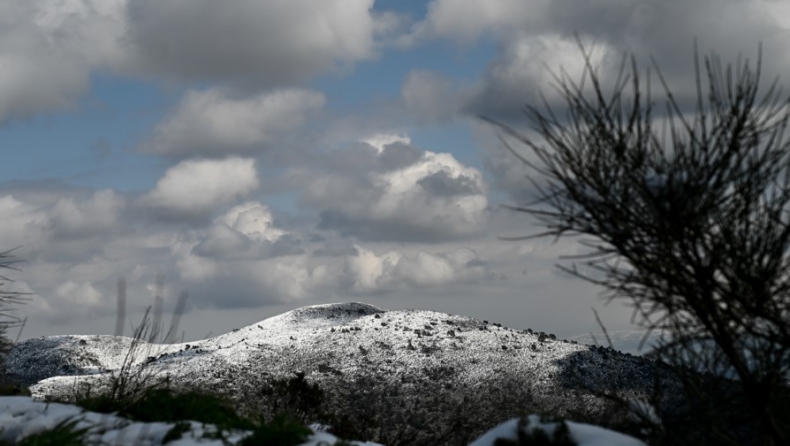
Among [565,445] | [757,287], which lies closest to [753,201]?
[757,287]

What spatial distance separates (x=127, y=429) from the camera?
6105 mm

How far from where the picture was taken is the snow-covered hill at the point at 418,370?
1349cm

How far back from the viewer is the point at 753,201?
511cm

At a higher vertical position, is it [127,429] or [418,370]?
[418,370]

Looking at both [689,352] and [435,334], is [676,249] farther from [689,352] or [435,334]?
[435,334]

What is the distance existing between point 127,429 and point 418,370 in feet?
32.0

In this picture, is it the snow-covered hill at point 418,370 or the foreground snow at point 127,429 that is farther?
the snow-covered hill at point 418,370

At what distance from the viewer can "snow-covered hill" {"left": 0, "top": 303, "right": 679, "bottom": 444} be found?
13.5 m

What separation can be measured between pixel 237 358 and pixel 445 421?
574cm

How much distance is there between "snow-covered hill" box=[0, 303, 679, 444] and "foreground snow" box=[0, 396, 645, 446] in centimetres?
496

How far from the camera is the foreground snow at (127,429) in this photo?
5.36 meters

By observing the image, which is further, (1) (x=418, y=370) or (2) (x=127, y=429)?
(1) (x=418, y=370)

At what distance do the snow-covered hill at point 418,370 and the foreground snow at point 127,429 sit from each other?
16.3 ft

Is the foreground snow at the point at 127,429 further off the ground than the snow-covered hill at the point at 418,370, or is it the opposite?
the snow-covered hill at the point at 418,370
